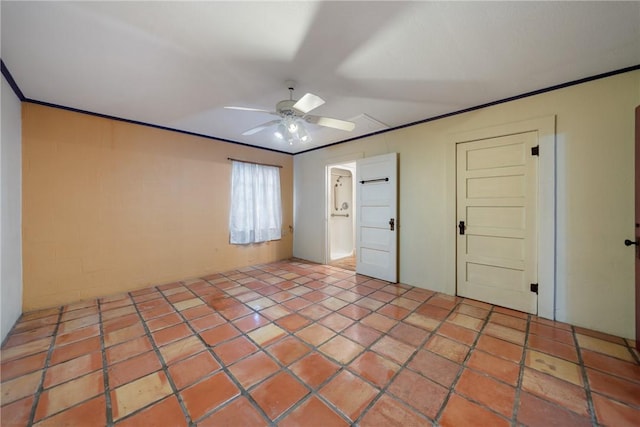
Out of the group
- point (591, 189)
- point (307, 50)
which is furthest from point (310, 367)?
point (591, 189)

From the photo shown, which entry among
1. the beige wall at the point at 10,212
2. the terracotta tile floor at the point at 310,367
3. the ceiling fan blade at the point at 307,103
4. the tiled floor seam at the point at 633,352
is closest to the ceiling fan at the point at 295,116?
the ceiling fan blade at the point at 307,103

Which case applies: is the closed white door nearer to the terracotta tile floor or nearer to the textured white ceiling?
the terracotta tile floor

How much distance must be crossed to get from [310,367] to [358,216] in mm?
2639

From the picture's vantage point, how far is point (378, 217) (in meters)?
3.76

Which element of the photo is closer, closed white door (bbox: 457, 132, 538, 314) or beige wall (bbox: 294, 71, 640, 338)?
beige wall (bbox: 294, 71, 640, 338)

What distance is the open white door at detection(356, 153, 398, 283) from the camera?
354 centimetres

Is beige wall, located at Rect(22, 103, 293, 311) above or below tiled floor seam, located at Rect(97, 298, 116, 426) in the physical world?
above

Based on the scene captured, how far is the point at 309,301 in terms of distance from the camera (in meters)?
2.88

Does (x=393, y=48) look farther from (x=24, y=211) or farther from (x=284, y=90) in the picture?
(x=24, y=211)

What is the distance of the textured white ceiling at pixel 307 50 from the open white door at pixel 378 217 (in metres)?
1.12

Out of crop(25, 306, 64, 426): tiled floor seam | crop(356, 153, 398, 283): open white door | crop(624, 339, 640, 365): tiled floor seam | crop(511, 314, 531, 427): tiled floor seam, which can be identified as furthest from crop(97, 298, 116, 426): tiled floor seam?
crop(624, 339, 640, 365): tiled floor seam

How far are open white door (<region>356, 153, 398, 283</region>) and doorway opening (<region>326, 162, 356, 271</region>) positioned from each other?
3.84 ft

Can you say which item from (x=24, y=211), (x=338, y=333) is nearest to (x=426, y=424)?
(x=338, y=333)

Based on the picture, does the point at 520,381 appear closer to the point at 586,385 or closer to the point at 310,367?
the point at 586,385
